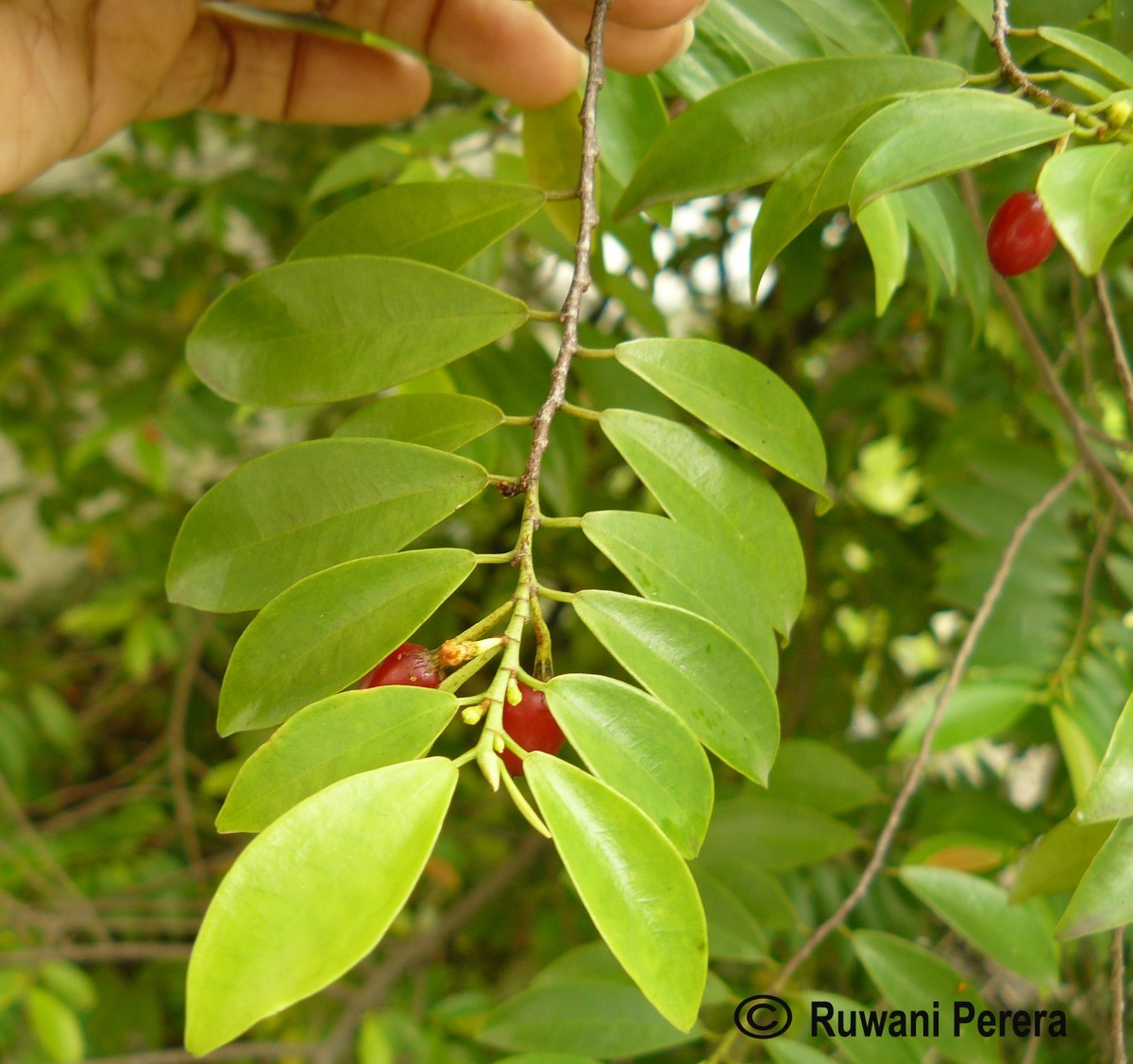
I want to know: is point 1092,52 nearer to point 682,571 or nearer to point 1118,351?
point 1118,351

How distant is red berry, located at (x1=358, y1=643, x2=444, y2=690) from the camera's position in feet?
1.55

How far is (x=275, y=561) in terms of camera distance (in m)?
0.49

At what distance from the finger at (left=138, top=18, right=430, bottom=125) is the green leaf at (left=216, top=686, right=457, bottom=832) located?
2.63 feet

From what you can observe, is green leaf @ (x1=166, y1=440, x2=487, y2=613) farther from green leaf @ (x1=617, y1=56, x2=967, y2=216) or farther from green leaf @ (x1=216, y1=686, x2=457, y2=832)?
green leaf @ (x1=617, y1=56, x2=967, y2=216)

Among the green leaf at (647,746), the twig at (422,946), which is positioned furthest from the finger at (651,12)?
the twig at (422,946)

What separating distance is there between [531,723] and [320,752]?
0.11 m

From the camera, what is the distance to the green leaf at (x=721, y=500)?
526mm

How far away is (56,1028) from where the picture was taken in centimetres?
120

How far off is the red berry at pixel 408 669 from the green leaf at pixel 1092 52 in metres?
0.46

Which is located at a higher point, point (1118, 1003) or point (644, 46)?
point (644, 46)

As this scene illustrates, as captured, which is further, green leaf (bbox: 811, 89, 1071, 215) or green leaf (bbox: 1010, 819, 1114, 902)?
green leaf (bbox: 1010, 819, 1114, 902)

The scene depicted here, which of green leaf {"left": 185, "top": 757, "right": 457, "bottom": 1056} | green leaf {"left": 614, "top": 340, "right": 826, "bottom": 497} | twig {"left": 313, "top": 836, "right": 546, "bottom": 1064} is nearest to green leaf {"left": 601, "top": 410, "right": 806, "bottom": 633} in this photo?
green leaf {"left": 614, "top": 340, "right": 826, "bottom": 497}

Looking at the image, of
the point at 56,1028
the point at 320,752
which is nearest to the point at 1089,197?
the point at 320,752

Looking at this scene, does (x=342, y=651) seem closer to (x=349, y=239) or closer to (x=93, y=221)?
(x=349, y=239)
